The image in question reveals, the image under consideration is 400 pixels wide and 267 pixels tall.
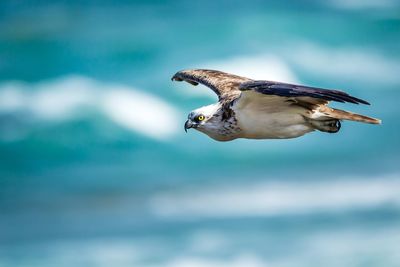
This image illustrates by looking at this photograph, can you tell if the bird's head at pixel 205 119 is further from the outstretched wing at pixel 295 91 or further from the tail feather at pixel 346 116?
the tail feather at pixel 346 116

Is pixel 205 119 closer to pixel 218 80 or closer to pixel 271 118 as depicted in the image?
pixel 271 118

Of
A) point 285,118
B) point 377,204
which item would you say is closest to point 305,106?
point 285,118

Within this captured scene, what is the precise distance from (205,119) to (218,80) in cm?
154

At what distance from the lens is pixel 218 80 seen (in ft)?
62.7

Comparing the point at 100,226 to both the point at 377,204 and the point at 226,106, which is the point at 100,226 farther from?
the point at 226,106

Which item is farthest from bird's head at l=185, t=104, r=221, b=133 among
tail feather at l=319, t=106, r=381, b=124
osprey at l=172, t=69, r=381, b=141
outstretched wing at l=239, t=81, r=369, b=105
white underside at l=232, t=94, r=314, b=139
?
tail feather at l=319, t=106, r=381, b=124

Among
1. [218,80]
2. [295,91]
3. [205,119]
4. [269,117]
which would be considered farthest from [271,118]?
[218,80]

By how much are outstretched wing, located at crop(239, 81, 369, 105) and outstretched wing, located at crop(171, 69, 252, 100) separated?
149cm

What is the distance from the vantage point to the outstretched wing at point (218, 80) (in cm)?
1839

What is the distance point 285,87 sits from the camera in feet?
53.3

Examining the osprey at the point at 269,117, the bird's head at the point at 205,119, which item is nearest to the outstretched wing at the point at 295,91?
the osprey at the point at 269,117

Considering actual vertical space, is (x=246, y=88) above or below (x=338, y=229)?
below

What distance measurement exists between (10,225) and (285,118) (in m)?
31.4

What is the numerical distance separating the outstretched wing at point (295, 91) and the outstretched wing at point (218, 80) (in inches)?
58.5
